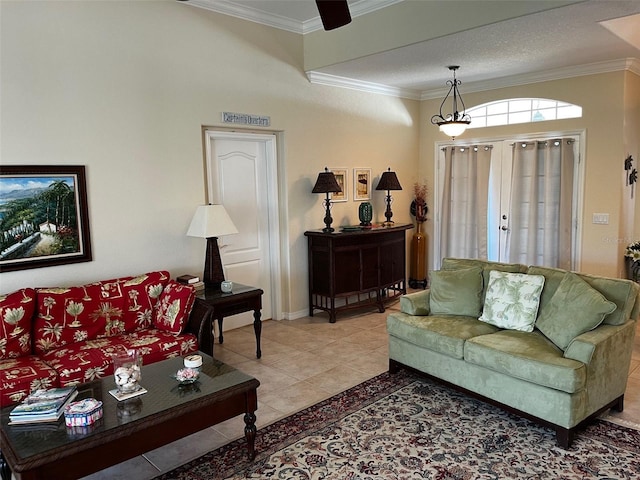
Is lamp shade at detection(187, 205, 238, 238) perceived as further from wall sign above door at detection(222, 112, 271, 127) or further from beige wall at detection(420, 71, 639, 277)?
beige wall at detection(420, 71, 639, 277)

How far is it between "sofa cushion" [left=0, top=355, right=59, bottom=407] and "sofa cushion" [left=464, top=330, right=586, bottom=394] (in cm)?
275

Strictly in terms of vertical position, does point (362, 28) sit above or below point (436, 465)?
above

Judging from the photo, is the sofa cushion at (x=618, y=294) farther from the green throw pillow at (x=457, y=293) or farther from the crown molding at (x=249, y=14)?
the crown molding at (x=249, y=14)

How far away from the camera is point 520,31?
3.96m

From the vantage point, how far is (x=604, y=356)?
2996 millimetres

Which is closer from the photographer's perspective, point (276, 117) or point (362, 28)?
point (362, 28)

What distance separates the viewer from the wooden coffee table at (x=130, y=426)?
2.09 m

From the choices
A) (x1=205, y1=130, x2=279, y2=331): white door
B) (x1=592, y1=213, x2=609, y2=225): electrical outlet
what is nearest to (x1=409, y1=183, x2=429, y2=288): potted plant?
(x1=592, y1=213, x2=609, y2=225): electrical outlet

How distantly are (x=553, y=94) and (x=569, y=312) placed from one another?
11.7 ft

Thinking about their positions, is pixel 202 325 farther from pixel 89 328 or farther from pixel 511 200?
pixel 511 200

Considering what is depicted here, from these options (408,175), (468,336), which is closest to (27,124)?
(468,336)

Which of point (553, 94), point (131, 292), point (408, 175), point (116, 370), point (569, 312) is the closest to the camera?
point (116, 370)

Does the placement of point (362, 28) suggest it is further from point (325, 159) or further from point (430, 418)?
point (430, 418)

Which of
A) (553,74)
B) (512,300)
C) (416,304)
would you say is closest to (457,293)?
(416,304)
